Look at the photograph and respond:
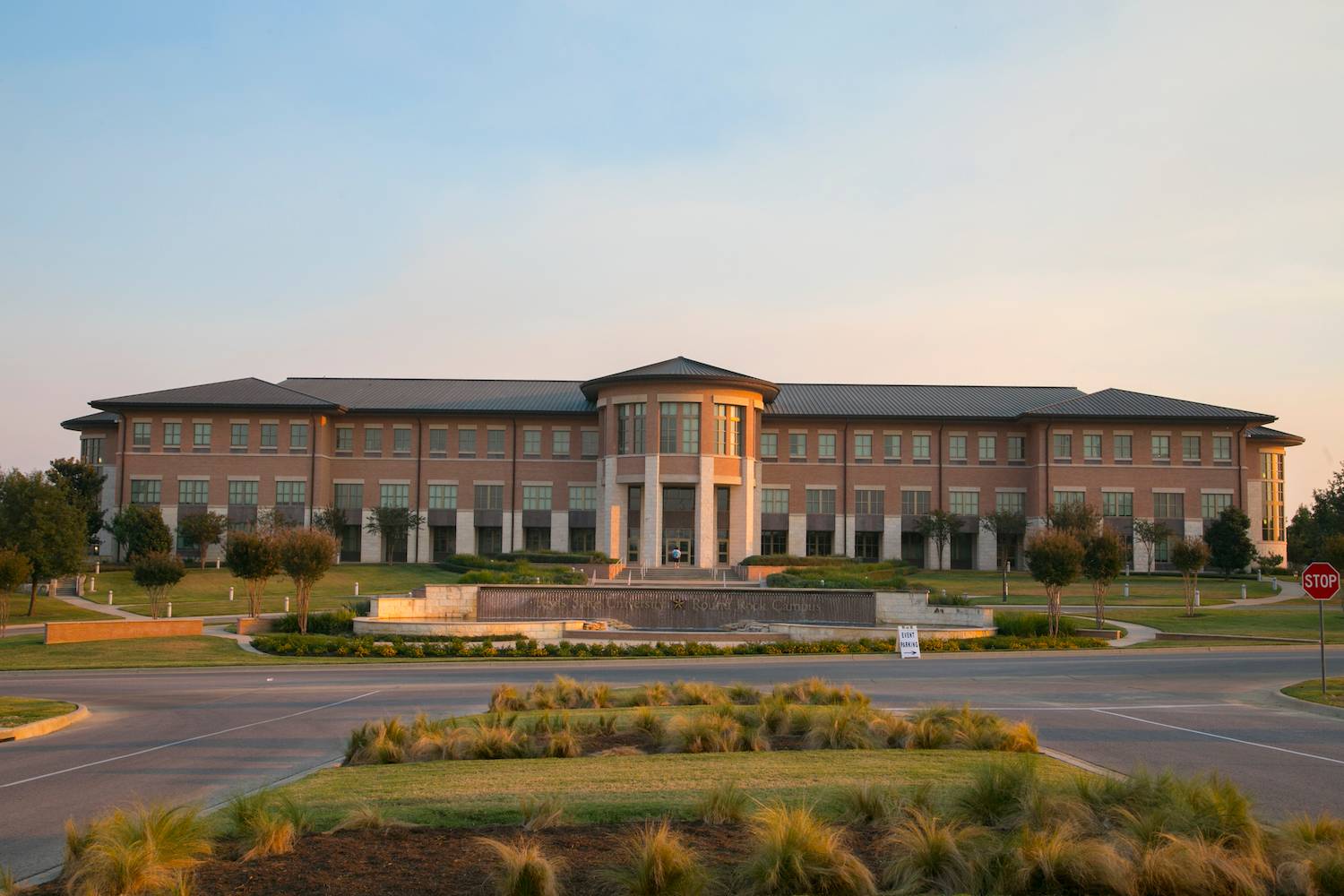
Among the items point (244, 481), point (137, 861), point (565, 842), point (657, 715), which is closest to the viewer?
point (137, 861)

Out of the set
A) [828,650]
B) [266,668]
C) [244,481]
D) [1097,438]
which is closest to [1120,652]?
[828,650]

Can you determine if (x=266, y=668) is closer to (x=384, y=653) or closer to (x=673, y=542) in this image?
(x=384, y=653)

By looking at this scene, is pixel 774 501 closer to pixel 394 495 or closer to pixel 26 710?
pixel 394 495

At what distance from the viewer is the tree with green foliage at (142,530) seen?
55.5 meters

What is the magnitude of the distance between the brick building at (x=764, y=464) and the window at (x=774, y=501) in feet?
0.36

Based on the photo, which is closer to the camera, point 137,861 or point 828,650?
point 137,861

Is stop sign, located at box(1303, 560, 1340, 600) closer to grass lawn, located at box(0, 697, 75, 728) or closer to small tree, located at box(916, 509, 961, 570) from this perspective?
grass lawn, located at box(0, 697, 75, 728)

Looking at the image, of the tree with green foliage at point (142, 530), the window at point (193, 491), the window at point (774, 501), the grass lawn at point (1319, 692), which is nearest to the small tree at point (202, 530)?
the tree with green foliage at point (142, 530)

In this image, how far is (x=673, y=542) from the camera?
59094 millimetres

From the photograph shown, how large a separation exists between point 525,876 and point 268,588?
4464 cm

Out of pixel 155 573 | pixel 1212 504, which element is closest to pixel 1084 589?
pixel 1212 504

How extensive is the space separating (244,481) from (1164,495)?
54.0 m

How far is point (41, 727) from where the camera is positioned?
15789 millimetres

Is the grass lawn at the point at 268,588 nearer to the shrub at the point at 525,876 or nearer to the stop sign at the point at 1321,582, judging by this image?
the stop sign at the point at 1321,582
